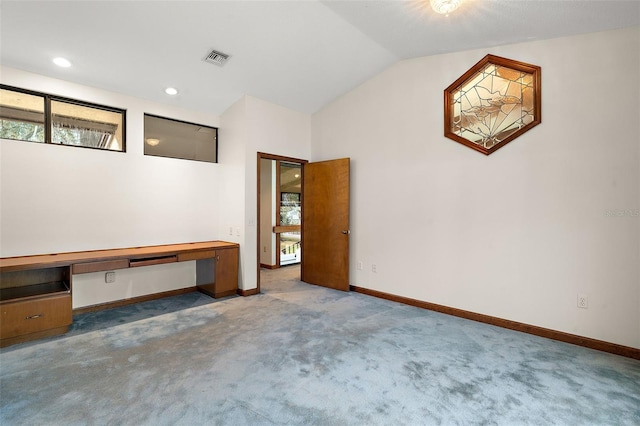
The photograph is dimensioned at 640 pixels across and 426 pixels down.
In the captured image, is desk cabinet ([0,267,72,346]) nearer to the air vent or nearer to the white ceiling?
the white ceiling

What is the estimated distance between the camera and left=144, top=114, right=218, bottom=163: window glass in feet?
13.2

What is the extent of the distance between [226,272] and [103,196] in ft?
5.71

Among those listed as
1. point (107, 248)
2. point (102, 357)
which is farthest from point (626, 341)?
point (107, 248)

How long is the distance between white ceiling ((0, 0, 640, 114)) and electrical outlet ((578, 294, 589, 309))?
2.37 m

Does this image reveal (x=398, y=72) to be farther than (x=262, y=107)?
No

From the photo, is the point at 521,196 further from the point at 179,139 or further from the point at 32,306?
the point at 32,306

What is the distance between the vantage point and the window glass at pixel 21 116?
10.0 feet

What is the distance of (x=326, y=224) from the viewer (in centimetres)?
470

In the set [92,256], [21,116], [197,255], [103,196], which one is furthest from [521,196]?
[21,116]

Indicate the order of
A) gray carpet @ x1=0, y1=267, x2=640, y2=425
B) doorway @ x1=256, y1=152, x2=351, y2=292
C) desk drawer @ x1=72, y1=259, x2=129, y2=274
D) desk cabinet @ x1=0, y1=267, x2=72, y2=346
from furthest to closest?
doorway @ x1=256, y1=152, x2=351, y2=292 < desk drawer @ x1=72, y1=259, x2=129, y2=274 < desk cabinet @ x1=0, y1=267, x2=72, y2=346 < gray carpet @ x1=0, y1=267, x2=640, y2=425

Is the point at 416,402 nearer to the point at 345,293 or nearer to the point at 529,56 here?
the point at 345,293

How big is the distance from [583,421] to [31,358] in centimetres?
395

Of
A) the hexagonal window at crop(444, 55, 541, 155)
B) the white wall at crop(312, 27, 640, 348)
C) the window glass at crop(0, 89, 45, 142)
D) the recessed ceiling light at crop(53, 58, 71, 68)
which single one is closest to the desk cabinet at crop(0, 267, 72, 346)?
the window glass at crop(0, 89, 45, 142)

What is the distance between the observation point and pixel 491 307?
10.6ft
